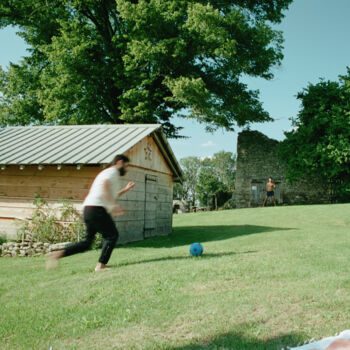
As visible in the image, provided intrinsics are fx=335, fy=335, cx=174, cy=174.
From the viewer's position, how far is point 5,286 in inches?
252

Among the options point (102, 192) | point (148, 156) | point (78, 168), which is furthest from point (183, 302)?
point (148, 156)

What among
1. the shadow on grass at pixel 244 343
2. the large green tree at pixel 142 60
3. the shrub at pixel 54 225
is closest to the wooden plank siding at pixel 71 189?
the shrub at pixel 54 225

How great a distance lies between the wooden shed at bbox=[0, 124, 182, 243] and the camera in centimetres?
1145

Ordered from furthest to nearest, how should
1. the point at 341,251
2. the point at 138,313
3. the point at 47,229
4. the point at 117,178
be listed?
the point at 47,229 → the point at 341,251 → the point at 117,178 → the point at 138,313

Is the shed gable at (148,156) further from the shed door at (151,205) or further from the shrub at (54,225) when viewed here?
the shrub at (54,225)

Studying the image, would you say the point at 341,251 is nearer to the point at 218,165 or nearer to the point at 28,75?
the point at 28,75

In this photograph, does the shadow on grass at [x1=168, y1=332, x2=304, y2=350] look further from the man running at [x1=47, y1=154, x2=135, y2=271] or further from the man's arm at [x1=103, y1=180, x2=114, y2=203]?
the man's arm at [x1=103, y1=180, x2=114, y2=203]

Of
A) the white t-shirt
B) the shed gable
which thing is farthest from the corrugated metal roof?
the white t-shirt

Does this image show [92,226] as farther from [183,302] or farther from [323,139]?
[323,139]

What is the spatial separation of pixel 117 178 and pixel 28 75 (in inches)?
802

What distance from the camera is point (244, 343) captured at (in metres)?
3.39

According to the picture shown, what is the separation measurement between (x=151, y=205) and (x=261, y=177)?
53.2 ft

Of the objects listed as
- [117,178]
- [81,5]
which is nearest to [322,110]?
[81,5]

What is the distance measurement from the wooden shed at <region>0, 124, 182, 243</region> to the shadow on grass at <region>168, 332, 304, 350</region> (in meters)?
7.77
